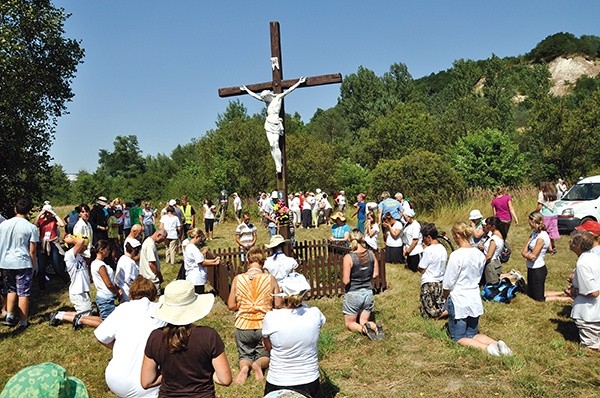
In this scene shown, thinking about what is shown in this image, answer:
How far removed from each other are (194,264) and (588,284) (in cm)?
637

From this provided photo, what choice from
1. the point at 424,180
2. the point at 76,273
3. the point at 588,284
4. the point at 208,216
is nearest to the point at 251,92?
the point at 76,273

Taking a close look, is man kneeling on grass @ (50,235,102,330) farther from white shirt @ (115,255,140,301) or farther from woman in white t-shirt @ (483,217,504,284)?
woman in white t-shirt @ (483,217,504,284)

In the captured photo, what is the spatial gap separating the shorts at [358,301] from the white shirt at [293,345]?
9.23 ft

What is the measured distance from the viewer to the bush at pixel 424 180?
926 inches

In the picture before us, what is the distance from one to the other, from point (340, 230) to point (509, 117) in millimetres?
44565

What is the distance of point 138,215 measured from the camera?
14188mm

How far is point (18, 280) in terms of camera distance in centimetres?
749

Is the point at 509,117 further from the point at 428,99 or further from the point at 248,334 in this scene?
the point at 248,334

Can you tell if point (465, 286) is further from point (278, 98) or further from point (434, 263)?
point (278, 98)

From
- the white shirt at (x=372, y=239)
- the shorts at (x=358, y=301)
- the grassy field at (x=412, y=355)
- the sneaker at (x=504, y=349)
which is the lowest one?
the grassy field at (x=412, y=355)

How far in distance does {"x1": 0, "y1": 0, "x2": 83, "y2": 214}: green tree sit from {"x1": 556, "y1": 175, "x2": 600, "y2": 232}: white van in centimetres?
1679

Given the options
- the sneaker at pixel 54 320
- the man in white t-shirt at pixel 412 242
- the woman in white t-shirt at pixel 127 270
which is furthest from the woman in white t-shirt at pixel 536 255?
the sneaker at pixel 54 320

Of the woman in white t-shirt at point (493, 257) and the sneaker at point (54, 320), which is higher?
the woman in white t-shirt at point (493, 257)

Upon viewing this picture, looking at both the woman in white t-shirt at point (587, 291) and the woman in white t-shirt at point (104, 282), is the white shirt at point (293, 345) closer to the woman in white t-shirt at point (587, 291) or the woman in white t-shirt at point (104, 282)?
the woman in white t-shirt at point (104, 282)
